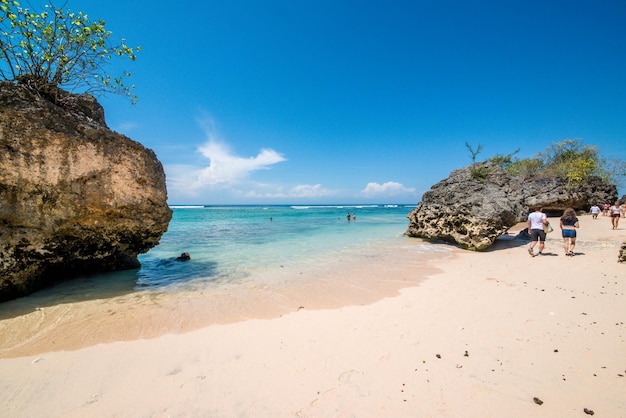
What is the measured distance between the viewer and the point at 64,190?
584cm

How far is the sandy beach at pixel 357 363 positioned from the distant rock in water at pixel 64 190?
1.76 m

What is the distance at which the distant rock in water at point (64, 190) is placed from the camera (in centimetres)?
530

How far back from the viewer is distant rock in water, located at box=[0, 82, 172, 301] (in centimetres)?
530

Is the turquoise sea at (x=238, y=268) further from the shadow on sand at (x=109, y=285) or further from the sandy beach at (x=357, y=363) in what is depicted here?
the sandy beach at (x=357, y=363)

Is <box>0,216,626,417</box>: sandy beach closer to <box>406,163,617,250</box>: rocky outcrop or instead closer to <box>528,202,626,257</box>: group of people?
<box>528,202,626,257</box>: group of people

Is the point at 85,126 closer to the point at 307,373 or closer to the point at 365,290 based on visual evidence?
Answer: the point at 307,373

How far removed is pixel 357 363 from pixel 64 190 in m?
7.16

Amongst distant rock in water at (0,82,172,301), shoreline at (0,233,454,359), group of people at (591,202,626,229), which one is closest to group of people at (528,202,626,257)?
shoreline at (0,233,454,359)

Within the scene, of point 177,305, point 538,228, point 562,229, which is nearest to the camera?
point 177,305

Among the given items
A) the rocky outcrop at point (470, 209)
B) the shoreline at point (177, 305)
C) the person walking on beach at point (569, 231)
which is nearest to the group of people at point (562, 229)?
the person walking on beach at point (569, 231)

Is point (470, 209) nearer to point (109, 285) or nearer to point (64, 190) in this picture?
point (109, 285)

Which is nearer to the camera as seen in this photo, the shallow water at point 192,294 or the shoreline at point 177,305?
the shoreline at point 177,305

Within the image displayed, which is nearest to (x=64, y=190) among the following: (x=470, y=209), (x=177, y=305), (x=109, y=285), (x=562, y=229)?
(x=109, y=285)

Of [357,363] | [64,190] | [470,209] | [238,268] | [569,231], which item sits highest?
[64,190]
